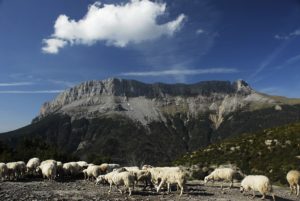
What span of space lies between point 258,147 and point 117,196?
31.1 m

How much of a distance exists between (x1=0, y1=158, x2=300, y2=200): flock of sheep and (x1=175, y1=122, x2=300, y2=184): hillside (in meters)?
9.68

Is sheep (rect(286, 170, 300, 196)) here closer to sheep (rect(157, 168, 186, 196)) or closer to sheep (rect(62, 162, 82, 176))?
sheep (rect(157, 168, 186, 196))

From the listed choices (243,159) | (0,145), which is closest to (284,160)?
(243,159)

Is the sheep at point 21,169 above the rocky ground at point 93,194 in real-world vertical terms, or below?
above

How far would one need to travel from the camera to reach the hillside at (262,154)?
158 feet

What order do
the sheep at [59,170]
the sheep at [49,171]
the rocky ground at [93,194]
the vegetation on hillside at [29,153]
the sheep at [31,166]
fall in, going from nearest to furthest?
the rocky ground at [93,194]
the sheep at [49,171]
the sheep at [59,170]
the sheep at [31,166]
the vegetation on hillside at [29,153]

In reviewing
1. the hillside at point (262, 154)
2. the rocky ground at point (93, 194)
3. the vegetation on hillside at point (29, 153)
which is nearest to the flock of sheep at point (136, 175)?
the rocky ground at point (93, 194)

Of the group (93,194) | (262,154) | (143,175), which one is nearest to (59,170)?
(143,175)

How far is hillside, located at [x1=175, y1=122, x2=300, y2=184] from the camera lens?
4825 cm

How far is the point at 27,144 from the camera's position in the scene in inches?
2884

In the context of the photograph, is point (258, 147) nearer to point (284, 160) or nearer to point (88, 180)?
point (284, 160)

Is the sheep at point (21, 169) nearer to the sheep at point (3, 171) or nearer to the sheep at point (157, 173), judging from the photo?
the sheep at point (3, 171)

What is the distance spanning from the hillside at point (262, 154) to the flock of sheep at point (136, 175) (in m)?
9.68

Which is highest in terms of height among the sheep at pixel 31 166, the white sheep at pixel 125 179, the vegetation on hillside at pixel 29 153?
the vegetation on hillside at pixel 29 153
